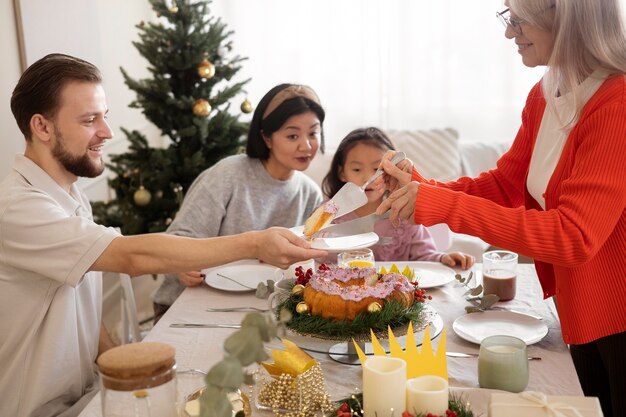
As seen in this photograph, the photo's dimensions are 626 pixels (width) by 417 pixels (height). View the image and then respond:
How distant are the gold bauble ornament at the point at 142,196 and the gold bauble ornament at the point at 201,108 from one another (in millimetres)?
479

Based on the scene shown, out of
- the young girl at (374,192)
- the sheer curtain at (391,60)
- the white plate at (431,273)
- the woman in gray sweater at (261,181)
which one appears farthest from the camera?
the sheer curtain at (391,60)

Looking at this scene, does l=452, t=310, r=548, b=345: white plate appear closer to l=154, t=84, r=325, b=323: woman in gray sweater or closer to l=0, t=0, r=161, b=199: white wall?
l=154, t=84, r=325, b=323: woman in gray sweater

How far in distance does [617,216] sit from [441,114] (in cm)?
342

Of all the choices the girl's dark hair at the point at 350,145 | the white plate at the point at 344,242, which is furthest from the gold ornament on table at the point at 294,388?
the girl's dark hair at the point at 350,145

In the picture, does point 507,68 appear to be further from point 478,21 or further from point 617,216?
point 617,216

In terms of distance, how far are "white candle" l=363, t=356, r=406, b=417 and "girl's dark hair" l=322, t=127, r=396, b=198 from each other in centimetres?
162

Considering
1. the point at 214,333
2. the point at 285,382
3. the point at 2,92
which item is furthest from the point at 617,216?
the point at 2,92

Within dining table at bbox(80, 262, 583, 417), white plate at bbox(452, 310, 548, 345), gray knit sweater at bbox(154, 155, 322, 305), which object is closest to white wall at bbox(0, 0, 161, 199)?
gray knit sweater at bbox(154, 155, 322, 305)

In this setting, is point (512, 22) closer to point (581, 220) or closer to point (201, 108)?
point (581, 220)

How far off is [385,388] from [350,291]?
0.43 meters

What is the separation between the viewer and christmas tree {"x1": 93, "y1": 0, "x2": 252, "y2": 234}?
3.76 metres

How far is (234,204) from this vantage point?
2.82 meters

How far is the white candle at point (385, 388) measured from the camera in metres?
1.23

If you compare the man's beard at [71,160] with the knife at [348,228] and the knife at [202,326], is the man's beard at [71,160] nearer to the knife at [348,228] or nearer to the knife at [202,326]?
the knife at [202,326]
